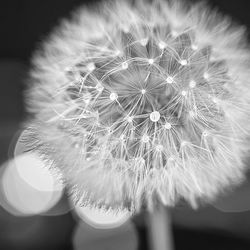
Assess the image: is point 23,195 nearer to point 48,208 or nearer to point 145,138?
point 48,208

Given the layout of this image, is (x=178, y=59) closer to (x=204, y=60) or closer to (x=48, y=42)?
(x=204, y=60)

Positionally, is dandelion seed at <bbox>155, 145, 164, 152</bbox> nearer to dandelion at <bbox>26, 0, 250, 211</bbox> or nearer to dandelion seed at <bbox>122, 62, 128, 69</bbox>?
dandelion at <bbox>26, 0, 250, 211</bbox>

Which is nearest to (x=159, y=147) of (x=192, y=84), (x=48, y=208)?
(x=192, y=84)

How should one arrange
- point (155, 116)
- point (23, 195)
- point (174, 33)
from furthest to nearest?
point (23, 195), point (174, 33), point (155, 116)

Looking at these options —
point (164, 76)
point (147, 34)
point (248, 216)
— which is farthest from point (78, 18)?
point (248, 216)

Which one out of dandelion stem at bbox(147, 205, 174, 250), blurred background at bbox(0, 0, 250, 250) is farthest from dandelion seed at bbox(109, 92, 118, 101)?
blurred background at bbox(0, 0, 250, 250)

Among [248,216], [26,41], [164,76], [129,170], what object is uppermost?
[26,41]

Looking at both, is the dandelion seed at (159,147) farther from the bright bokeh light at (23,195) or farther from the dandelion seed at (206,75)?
the bright bokeh light at (23,195)
